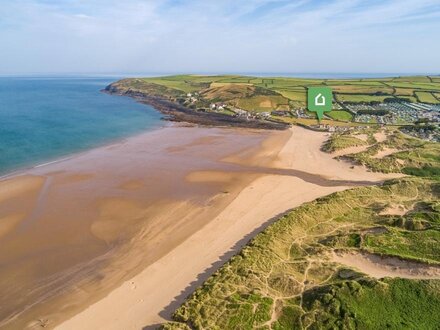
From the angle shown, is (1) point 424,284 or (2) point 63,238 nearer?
(1) point 424,284

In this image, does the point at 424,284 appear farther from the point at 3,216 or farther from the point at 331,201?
the point at 3,216

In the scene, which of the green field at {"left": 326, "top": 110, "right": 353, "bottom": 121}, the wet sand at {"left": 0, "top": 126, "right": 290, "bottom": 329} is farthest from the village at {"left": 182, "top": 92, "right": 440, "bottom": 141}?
the wet sand at {"left": 0, "top": 126, "right": 290, "bottom": 329}

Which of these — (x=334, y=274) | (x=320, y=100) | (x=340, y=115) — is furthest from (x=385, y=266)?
(x=340, y=115)

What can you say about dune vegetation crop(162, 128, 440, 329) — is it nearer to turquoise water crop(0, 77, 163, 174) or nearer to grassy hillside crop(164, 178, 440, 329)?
grassy hillside crop(164, 178, 440, 329)

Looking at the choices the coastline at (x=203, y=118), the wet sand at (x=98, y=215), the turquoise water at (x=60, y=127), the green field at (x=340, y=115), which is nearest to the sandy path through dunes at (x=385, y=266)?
the wet sand at (x=98, y=215)

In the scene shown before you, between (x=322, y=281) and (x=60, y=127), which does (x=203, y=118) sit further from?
(x=322, y=281)

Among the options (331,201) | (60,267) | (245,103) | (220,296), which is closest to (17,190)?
(60,267)
